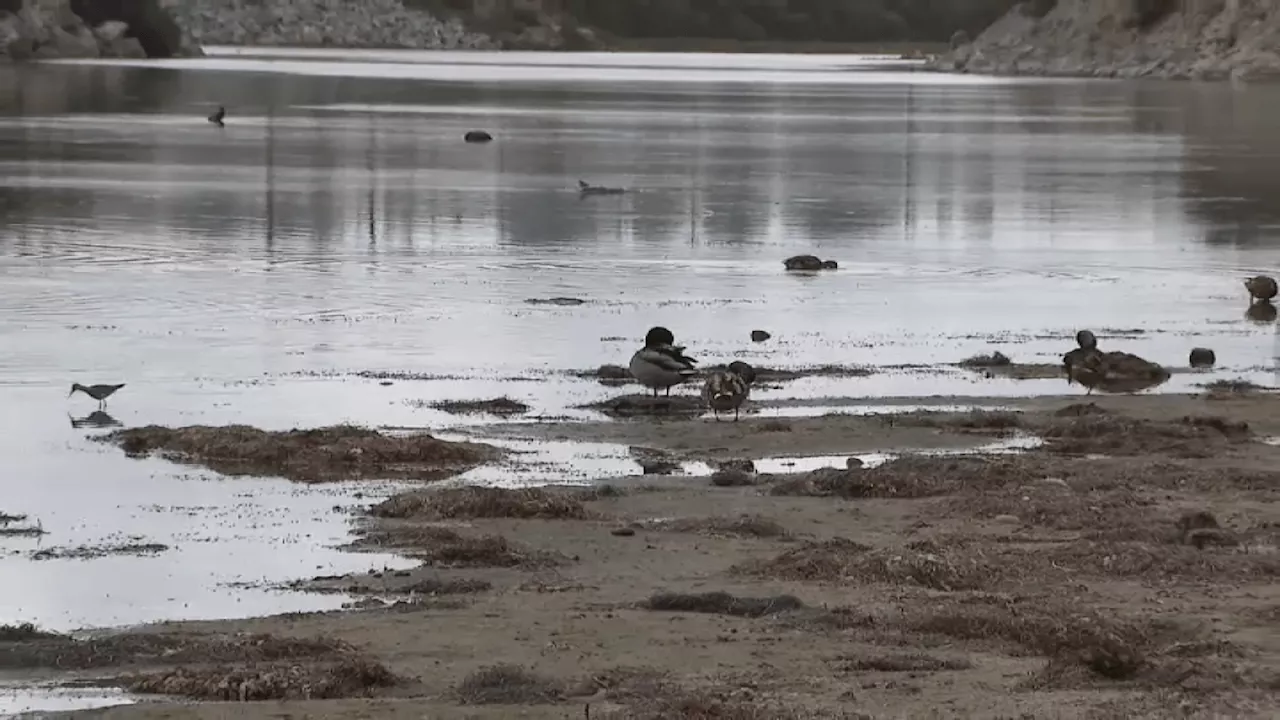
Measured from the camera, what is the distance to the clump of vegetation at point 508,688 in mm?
7215

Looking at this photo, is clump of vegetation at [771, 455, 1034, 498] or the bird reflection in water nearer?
clump of vegetation at [771, 455, 1034, 498]

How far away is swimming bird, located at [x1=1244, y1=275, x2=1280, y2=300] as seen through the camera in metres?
20.3

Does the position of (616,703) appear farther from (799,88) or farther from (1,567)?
(799,88)

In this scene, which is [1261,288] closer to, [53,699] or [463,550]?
[463,550]

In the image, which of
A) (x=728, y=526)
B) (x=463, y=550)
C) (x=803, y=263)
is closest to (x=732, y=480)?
(x=728, y=526)

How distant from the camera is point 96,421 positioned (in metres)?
13.4

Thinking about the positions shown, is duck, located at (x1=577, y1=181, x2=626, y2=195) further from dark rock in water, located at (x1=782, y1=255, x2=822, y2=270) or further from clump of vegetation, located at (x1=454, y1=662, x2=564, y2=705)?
clump of vegetation, located at (x1=454, y1=662, x2=564, y2=705)

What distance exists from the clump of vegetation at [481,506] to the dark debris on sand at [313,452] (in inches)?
37.9

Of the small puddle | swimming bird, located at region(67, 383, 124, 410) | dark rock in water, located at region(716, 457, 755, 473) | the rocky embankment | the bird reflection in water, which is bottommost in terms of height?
the small puddle

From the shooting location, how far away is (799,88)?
94938mm

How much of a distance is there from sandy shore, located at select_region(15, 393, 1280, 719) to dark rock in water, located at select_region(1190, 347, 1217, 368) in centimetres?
384

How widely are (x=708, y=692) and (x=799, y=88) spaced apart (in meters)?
88.7

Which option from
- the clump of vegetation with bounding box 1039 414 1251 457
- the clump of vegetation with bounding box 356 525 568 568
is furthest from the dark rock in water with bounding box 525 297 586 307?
the clump of vegetation with bounding box 356 525 568 568

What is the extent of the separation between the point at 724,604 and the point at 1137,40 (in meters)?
110
